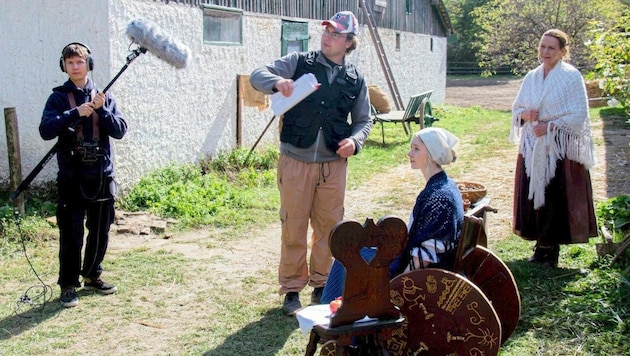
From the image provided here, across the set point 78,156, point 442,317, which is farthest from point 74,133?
point 442,317

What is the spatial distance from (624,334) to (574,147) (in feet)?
5.48

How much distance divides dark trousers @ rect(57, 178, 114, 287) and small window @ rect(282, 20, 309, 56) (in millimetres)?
7314

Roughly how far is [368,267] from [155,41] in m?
3.11

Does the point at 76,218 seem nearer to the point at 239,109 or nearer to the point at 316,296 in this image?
the point at 316,296

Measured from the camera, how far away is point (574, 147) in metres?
5.46

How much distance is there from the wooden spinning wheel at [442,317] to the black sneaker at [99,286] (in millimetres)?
2814

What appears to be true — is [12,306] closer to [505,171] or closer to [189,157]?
[189,157]

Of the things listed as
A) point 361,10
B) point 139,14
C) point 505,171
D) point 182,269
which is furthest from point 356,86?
point 361,10

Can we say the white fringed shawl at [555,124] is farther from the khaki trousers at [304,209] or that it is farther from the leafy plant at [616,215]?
the khaki trousers at [304,209]

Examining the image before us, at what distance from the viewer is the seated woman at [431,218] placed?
3.46 metres

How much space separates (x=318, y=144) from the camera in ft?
15.7

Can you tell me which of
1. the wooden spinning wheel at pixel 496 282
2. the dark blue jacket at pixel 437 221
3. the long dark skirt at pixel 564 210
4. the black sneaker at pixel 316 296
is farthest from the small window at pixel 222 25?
the wooden spinning wheel at pixel 496 282

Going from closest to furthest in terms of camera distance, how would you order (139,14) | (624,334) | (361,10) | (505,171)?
(624,334)
(139,14)
(505,171)
(361,10)

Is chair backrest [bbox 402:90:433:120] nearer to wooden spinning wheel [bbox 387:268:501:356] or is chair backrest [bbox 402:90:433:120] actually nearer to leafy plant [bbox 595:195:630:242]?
leafy plant [bbox 595:195:630:242]
